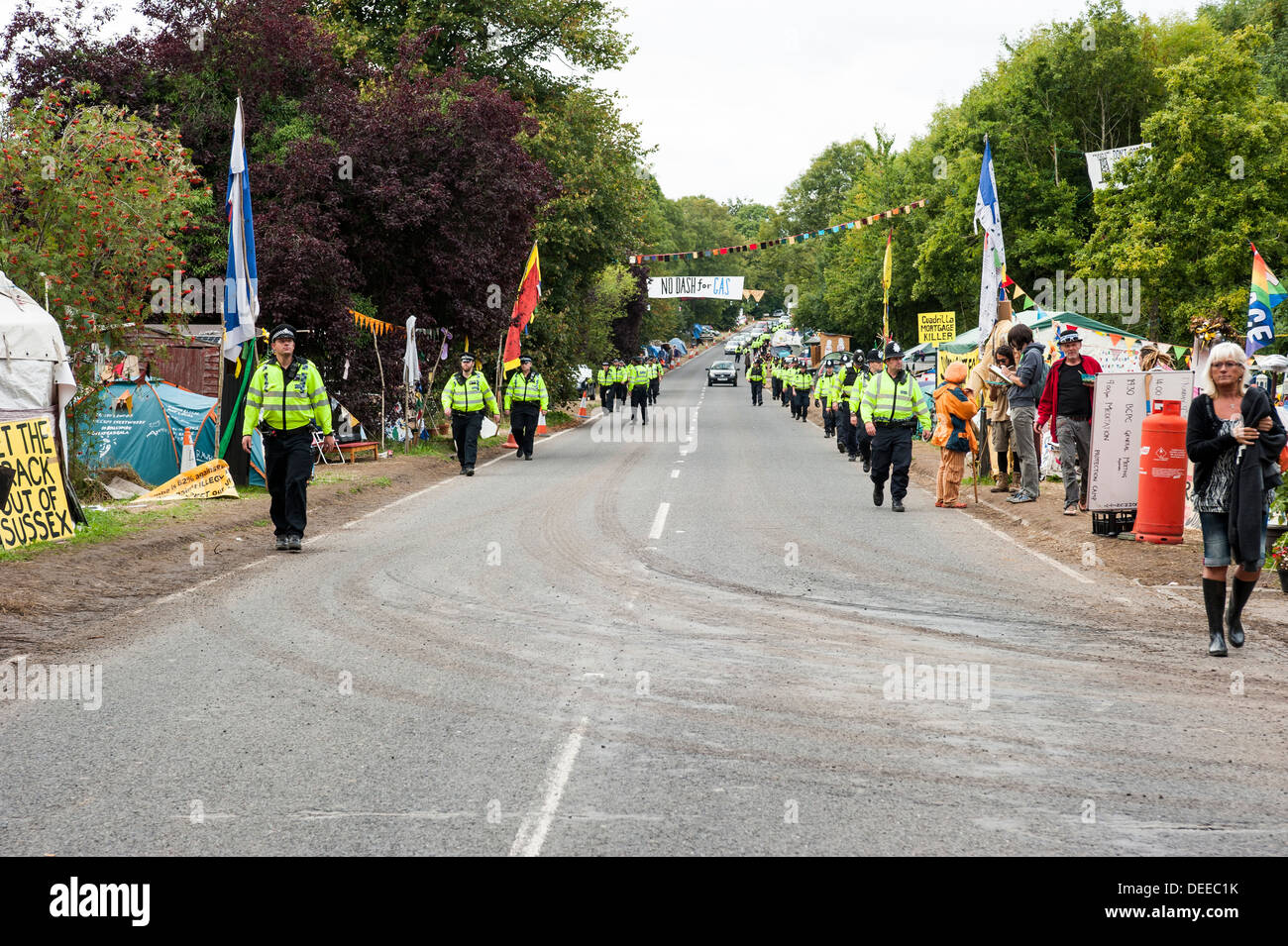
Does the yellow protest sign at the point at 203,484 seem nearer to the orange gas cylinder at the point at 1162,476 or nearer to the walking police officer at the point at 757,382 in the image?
the orange gas cylinder at the point at 1162,476

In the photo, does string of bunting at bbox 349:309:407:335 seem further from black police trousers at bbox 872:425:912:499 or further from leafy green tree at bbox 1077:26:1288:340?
leafy green tree at bbox 1077:26:1288:340

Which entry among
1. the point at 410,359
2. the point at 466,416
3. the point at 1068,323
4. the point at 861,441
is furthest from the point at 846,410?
the point at 410,359

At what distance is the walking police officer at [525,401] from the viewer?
2447cm

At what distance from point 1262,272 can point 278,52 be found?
16984 millimetres

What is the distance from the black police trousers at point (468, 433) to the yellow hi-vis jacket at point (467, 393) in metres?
0.16

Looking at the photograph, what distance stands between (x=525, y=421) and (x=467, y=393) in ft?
13.2

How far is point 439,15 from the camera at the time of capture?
112ft

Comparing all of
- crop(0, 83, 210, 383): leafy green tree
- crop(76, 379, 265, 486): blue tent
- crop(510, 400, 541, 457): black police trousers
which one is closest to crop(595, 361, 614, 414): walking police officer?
crop(510, 400, 541, 457): black police trousers

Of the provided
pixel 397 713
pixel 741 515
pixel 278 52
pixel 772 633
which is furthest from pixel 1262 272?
pixel 278 52

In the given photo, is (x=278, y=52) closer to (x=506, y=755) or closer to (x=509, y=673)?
(x=509, y=673)

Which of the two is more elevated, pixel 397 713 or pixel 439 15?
A: pixel 439 15

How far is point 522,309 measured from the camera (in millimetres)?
26344

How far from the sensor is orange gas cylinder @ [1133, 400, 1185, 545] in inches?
455

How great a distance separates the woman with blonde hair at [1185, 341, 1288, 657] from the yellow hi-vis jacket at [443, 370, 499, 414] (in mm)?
14519
